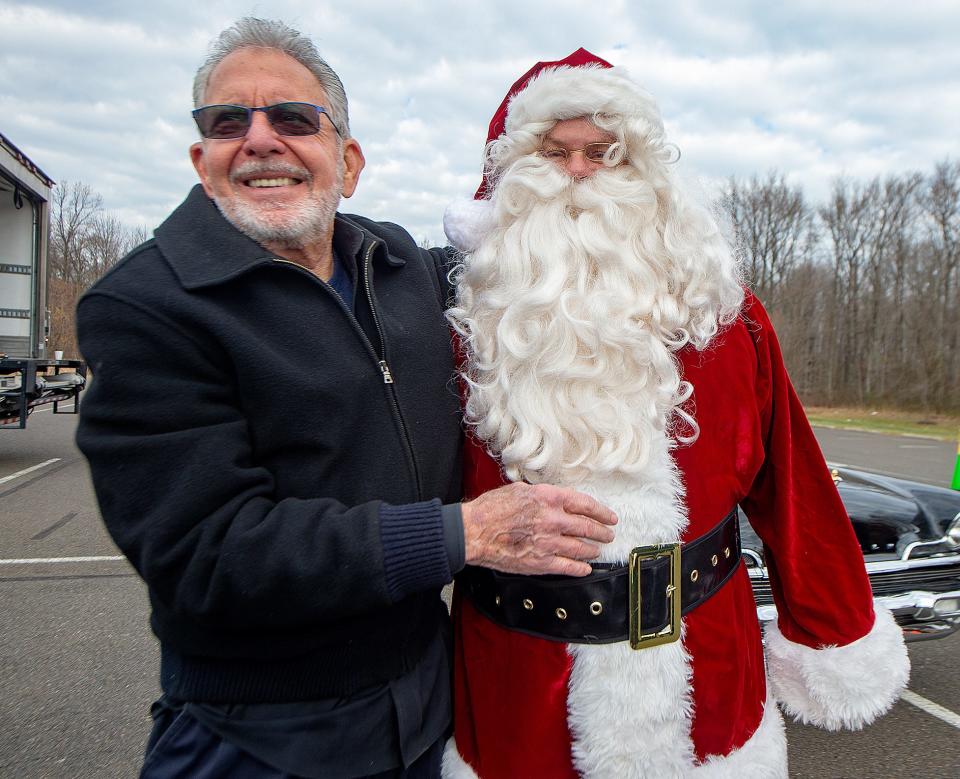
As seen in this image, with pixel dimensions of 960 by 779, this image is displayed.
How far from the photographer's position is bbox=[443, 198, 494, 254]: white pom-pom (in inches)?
76.4

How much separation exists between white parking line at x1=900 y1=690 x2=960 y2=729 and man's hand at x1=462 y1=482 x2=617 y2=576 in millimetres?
2869

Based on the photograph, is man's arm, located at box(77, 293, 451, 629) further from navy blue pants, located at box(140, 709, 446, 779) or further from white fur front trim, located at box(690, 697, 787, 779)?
white fur front trim, located at box(690, 697, 787, 779)

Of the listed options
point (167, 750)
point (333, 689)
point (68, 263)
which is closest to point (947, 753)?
point (333, 689)

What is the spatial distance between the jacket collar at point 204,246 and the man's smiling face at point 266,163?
0.05m

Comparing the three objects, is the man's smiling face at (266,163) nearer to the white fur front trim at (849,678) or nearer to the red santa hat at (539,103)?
the red santa hat at (539,103)

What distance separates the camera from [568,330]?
169 cm

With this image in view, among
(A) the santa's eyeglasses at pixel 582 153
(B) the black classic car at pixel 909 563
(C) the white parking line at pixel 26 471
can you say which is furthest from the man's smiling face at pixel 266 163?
(C) the white parking line at pixel 26 471

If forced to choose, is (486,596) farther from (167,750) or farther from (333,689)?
(167,750)

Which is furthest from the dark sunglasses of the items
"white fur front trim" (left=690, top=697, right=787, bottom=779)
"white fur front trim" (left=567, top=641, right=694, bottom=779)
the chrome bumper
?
the chrome bumper

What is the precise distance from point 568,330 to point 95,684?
120 inches

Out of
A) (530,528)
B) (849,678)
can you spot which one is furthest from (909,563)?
(530,528)

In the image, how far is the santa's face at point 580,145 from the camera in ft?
6.27

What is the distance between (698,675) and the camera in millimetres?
1568

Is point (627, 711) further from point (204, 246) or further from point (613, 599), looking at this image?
point (204, 246)
